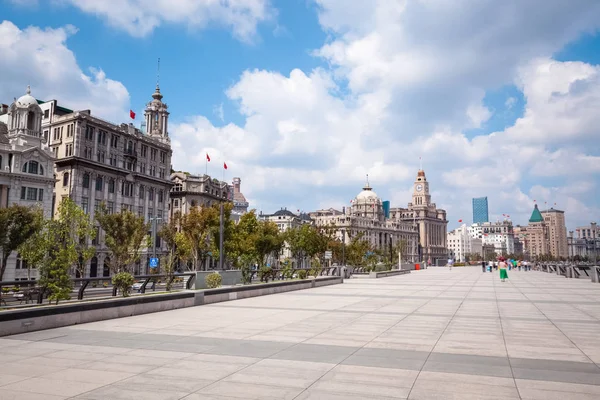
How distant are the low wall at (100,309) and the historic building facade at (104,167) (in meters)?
40.5

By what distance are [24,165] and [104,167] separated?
1190 cm

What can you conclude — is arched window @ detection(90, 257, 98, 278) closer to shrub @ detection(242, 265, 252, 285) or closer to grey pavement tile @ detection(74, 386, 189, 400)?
shrub @ detection(242, 265, 252, 285)

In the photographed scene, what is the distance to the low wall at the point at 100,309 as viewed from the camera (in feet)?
38.0

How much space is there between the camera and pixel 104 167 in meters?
65.1

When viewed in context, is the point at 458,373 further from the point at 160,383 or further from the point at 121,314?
the point at 121,314

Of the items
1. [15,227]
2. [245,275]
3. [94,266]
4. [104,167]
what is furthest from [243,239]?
[245,275]

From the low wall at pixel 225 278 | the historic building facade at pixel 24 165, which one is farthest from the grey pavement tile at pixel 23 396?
the historic building facade at pixel 24 165

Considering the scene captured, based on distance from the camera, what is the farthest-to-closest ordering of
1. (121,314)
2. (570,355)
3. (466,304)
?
(466,304), (121,314), (570,355)

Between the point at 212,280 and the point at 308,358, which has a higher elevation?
the point at 212,280

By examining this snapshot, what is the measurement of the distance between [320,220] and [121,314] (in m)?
168

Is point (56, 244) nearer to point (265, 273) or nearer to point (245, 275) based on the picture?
point (245, 275)

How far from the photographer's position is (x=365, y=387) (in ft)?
23.3

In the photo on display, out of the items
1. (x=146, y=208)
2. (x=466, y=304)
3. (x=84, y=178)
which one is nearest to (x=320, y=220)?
(x=146, y=208)

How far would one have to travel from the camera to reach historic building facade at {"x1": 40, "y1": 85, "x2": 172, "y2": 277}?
61875mm
